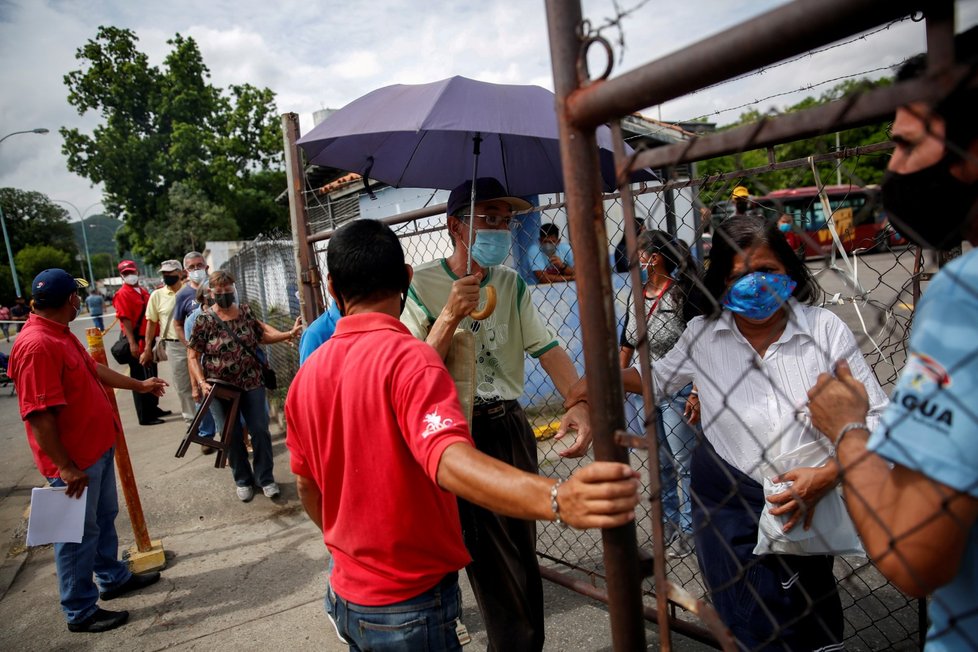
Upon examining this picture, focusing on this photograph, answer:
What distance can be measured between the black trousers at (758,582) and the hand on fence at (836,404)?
587 mm

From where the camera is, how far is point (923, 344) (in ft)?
2.59

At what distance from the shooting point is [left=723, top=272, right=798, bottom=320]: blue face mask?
185 centimetres

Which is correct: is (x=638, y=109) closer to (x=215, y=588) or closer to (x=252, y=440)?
(x=215, y=588)

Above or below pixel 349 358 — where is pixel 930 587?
below

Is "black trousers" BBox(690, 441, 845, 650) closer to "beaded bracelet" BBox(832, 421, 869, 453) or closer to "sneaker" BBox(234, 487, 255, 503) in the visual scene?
"beaded bracelet" BBox(832, 421, 869, 453)

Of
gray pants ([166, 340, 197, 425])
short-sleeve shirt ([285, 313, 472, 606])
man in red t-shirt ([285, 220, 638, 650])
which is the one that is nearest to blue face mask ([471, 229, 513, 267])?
man in red t-shirt ([285, 220, 638, 650])

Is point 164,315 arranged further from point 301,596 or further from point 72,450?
point 301,596

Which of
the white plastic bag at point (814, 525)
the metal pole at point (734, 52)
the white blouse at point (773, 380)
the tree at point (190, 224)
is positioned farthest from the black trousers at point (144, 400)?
the tree at point (190, 224)

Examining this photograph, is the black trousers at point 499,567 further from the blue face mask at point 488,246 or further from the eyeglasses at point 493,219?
the eyeglasses at point 493,219

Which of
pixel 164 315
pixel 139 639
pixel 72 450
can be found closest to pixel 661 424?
pixel 139 639

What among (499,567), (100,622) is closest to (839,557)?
(499,567)

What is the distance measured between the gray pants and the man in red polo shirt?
3.10 metres

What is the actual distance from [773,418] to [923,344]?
3.63ft

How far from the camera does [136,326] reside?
7.03m
